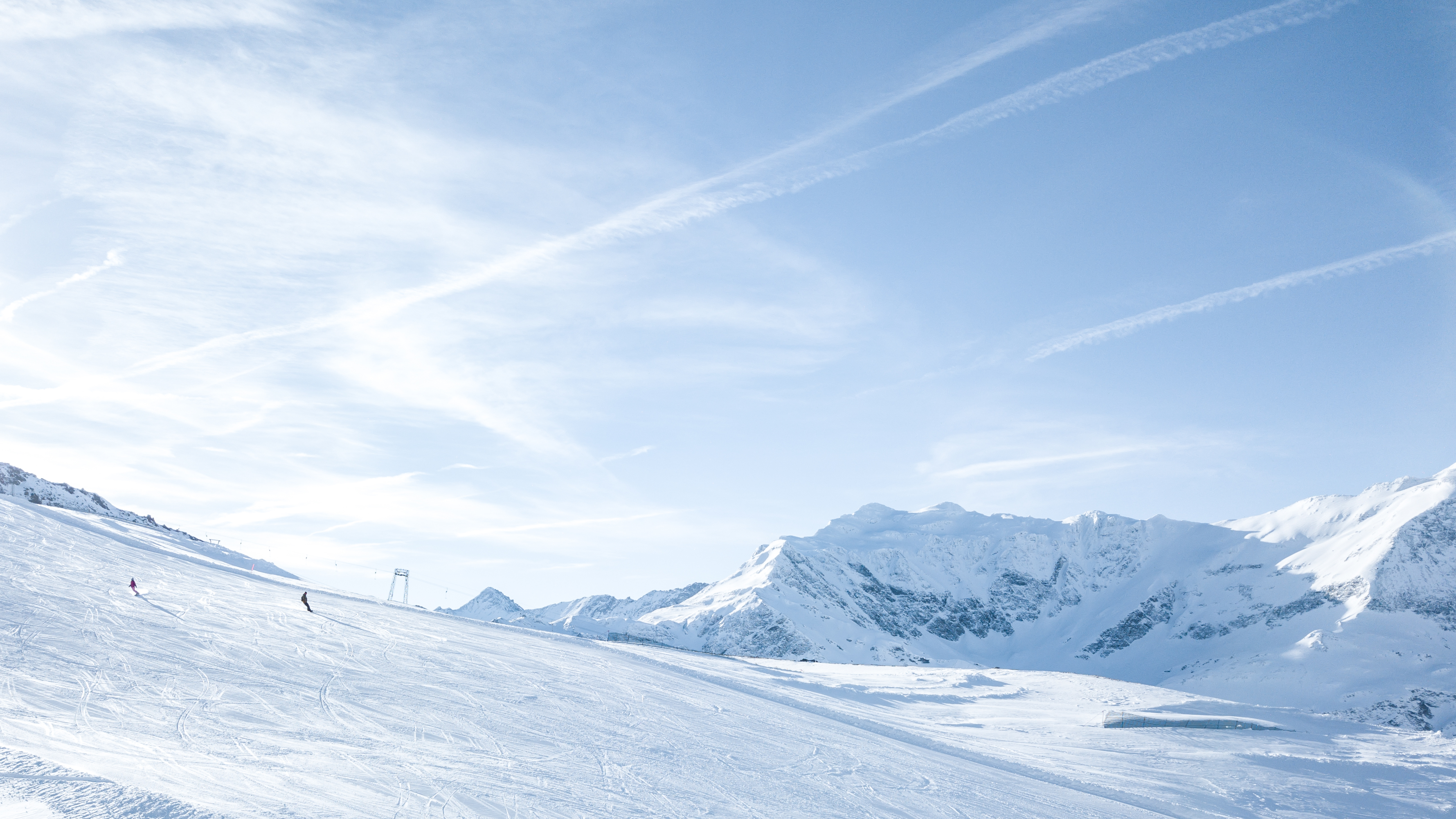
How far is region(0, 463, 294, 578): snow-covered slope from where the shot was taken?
48.4 m

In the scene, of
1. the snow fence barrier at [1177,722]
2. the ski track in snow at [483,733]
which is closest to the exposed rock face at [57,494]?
the ski track in snow at [483,733]

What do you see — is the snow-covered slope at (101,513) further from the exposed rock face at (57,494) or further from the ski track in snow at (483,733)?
the ski track in snow at (483,733)

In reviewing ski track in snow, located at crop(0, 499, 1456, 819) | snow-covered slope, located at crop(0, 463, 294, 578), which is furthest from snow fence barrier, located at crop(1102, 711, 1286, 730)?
snow-covered slope, located at crop(0, 463, 294, 578)

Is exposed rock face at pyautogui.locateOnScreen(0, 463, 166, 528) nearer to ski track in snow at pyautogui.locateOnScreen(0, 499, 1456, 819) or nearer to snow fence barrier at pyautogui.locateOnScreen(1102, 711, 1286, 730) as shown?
ski track in snow at pyautogui.locateOnScreen(0, 499, 1456, 819)

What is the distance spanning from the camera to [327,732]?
59.9 ft

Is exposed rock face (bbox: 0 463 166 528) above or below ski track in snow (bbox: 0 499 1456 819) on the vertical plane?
above

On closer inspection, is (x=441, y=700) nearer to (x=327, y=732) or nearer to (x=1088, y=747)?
(x=327, y=732)

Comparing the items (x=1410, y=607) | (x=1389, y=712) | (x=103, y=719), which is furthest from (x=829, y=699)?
(x=1410, y=607)

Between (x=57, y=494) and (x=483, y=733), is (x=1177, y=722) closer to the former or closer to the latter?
(x=483, y=733)

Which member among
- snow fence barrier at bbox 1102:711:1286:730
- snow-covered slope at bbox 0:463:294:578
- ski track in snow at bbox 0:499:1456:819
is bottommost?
ski track in snow at bbox 0:499:1456:819

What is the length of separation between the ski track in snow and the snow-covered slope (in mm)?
3801

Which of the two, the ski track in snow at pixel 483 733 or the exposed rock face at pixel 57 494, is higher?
the exposed rock face at pixel 57 494

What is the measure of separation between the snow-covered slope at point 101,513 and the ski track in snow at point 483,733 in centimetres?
380

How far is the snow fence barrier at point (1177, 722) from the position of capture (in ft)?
141
